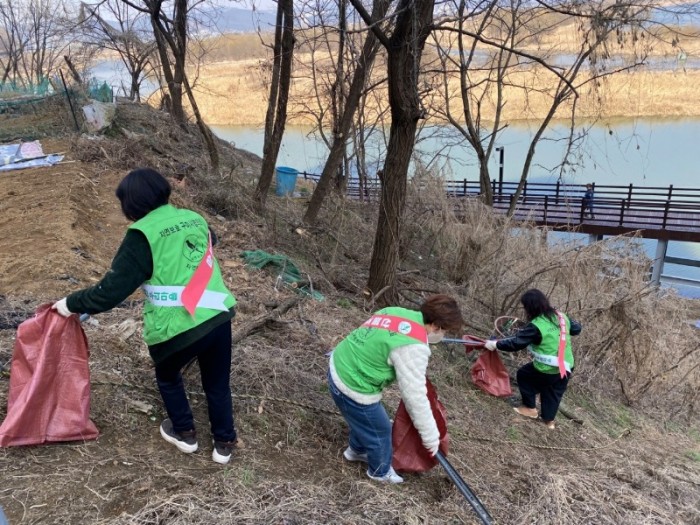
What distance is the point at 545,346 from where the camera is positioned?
431 cm

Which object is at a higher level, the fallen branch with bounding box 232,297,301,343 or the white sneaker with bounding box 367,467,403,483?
the fallen branch with bounding box 232,297,301,343

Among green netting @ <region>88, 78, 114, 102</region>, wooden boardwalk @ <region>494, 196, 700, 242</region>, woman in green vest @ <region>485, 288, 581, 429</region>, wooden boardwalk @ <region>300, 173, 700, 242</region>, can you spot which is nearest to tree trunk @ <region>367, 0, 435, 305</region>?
woman in green vest @ <region>485, 288, 581, 429</region>

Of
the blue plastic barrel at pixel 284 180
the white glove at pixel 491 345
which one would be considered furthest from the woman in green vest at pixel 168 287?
the blue plastic barrel at pixel 284 180

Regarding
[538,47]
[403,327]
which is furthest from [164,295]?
[538,47]

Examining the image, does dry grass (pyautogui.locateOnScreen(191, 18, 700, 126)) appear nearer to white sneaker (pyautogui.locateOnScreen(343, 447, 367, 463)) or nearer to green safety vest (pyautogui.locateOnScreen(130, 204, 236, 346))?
white sneaker (pyautogui.locateOnScreen(343, 447, 367, 463))

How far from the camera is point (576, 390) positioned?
568 cm

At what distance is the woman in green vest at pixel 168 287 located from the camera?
2.32 meters

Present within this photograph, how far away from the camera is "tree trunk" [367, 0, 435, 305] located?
5148mm

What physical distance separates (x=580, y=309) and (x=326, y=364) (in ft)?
12.1

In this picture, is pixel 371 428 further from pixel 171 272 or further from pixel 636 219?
pixel 636 219

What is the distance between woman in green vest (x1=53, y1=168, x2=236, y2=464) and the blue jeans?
25.6 inches

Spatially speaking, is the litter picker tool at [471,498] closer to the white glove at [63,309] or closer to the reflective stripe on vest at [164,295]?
the reflective stripe on vest at [164,295]

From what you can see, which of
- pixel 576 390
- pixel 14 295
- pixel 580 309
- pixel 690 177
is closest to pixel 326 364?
pixel 14 295

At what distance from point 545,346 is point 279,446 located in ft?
7.56
